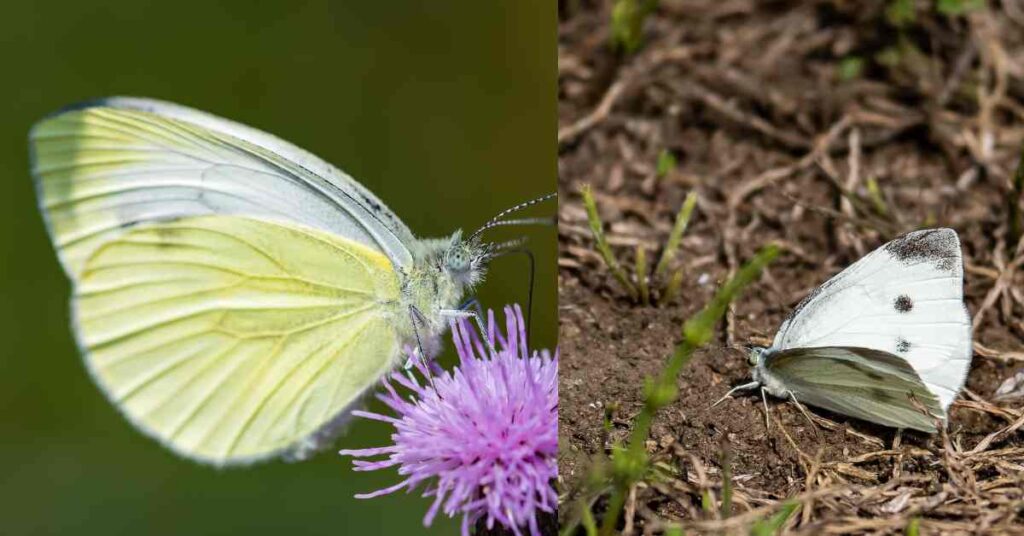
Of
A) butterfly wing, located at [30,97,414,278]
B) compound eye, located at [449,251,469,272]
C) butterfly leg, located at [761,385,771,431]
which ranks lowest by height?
butterfly leg, located at [761,385,771,431]

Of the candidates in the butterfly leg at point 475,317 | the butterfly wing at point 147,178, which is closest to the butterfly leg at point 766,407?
the butterfly leg at point 475,317

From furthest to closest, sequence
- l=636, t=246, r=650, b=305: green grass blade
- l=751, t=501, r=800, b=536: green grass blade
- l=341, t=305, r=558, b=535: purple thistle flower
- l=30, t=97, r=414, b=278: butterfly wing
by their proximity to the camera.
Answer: l=30, t=97, r=414, b=278: butterfly wing → l=636, t=246, r=650, b=305: green grass blade → l=341, t=305, r=558, b=535: purple thistle flower → l=751, t=501, r=800, b=536: green grass blade

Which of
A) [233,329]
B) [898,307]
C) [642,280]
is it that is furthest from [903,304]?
[233,329]

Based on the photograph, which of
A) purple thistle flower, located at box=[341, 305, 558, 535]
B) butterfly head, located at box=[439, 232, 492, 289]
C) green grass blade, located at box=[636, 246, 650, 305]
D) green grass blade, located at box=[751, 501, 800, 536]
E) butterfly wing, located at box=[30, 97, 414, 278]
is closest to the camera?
green grass blade, located at box=[751, 501, 800, 536]

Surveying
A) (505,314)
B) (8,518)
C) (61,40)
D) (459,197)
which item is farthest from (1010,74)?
(8,518)

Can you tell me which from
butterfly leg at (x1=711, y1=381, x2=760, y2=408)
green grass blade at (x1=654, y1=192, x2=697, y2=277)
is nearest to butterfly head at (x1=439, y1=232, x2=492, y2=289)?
green grass blade at (x1=654, y1=192, x2=697, y2=277)

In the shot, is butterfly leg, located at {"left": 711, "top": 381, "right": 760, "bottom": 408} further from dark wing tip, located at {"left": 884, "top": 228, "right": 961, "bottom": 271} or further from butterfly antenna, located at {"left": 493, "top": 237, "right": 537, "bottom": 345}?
butterfly antenna, located at {"left": 493, "top": 237, "right": 537, "bottom": 345}

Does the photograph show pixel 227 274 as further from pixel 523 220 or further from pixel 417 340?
pixel 523 220
